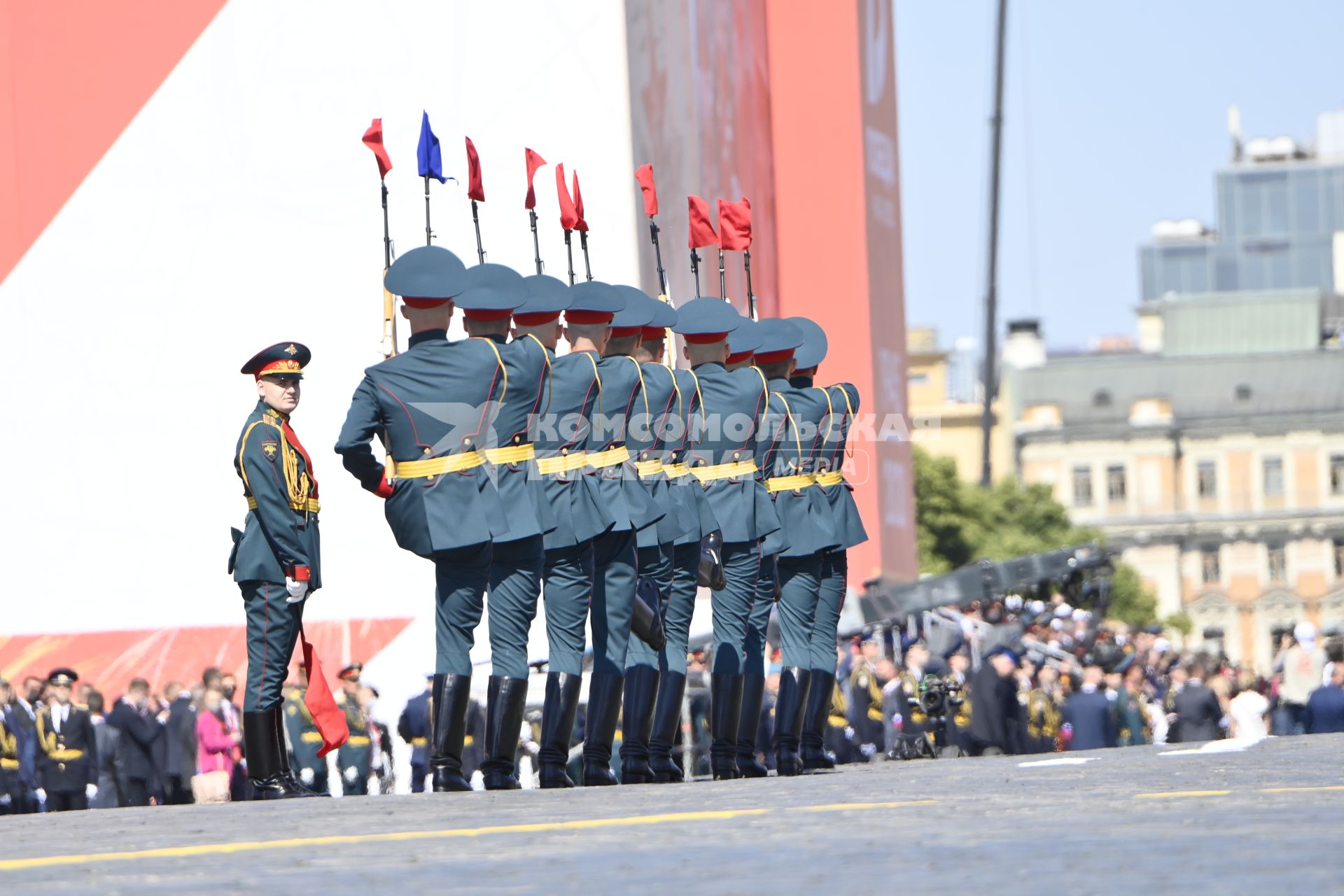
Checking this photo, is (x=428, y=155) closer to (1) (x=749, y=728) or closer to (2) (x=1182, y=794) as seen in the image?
(1) (x=749, y=728)

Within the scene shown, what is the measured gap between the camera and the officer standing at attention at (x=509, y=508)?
8633 millimetres

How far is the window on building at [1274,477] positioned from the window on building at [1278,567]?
6.79 ft

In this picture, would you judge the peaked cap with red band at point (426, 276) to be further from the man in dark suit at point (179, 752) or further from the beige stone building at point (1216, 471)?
the beige stone building at point (1216, 471)

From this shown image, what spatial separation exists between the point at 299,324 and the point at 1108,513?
249ft

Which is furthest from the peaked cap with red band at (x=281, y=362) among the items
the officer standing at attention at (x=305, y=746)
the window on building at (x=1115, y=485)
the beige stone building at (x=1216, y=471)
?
the window on building at (x=1115, y=485)

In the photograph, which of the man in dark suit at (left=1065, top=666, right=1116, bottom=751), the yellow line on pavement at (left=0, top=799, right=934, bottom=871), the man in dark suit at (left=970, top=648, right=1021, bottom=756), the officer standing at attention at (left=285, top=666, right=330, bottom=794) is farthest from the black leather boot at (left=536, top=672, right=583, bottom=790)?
the man in dark suit at (left=1065, top=666, right=1116, bottom=751)

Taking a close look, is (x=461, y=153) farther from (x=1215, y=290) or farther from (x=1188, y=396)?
(x=1215, y=290)

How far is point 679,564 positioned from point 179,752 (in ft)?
22.2

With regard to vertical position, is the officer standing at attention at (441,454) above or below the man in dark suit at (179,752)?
above

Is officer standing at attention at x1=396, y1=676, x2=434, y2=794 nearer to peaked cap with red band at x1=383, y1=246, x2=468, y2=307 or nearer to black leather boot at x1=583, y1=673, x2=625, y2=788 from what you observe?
black leather boot at x1=583, y1=673, x2=625, y2=788

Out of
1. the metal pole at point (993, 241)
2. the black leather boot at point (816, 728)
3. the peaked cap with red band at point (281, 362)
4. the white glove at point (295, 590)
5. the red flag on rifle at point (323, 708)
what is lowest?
the black leather boot at point (816, 728)

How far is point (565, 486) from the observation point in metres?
8.98

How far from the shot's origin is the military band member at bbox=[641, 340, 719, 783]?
377 inches

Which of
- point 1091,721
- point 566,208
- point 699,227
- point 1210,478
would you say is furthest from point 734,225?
point 1210,478
